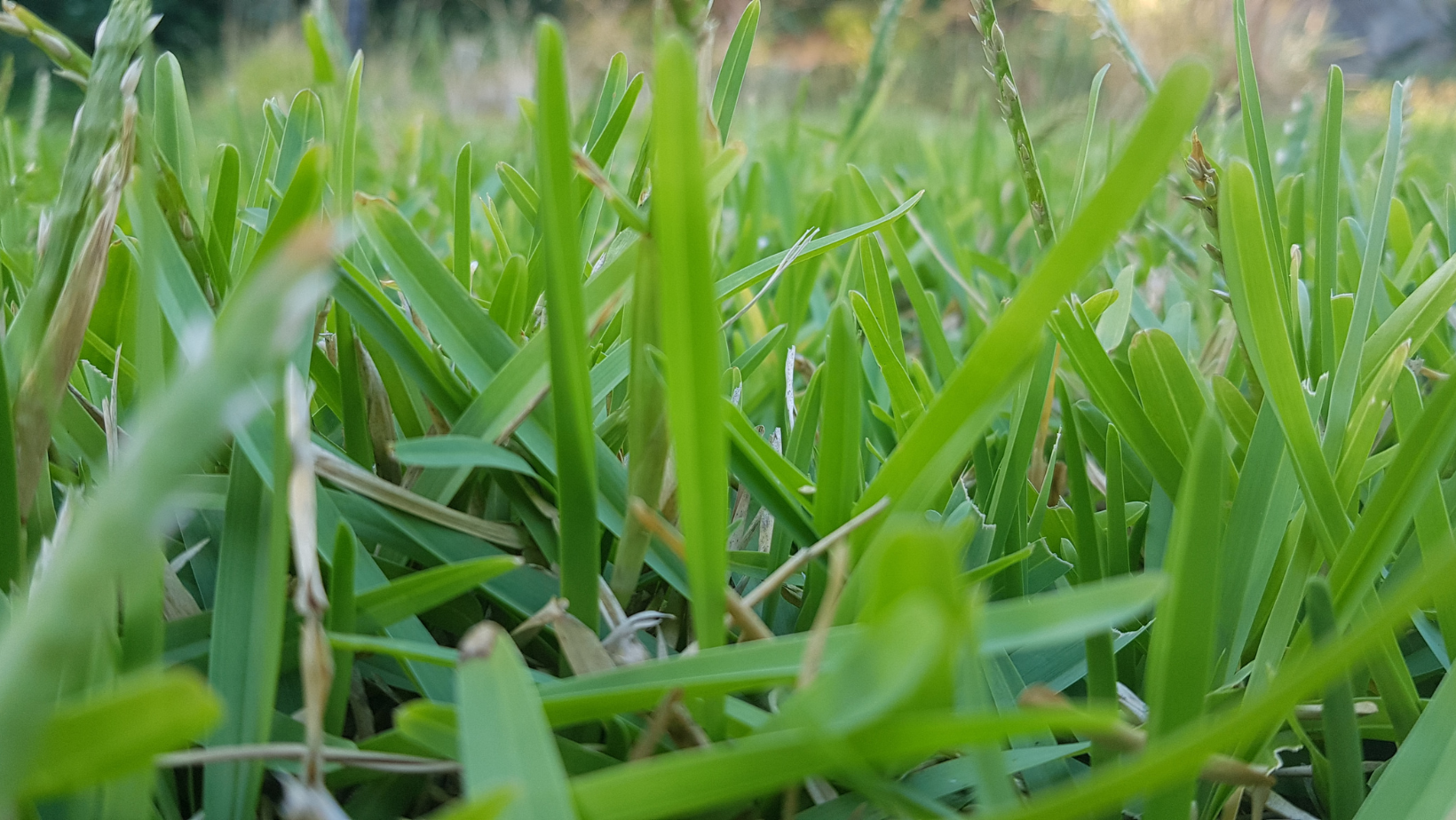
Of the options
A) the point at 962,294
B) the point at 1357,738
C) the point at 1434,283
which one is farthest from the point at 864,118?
the point at 1357,738

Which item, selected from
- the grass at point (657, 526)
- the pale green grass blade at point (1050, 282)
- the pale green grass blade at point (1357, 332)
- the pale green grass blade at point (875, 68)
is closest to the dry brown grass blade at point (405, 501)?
the grass at point (657, 526)

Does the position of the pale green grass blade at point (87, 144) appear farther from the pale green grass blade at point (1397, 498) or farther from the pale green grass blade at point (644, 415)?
the pale green grass blade at point (1397, 498)

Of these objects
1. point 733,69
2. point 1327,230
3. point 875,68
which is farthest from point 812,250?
point 875,68

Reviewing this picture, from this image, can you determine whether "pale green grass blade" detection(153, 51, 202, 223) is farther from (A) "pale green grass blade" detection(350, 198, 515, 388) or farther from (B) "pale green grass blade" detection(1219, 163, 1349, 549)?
(B) "pale green grass blade" detection(1219, 163, 1349, 549)

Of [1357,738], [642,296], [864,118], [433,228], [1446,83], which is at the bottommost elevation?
[1357,738]

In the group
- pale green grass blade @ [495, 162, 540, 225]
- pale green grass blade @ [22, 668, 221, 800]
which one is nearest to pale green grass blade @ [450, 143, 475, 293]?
pale green grass blade @ [495, 162, 540, 225]

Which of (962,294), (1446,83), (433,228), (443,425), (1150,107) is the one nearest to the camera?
(1150,107)

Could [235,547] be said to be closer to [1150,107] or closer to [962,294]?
[1150,107]
